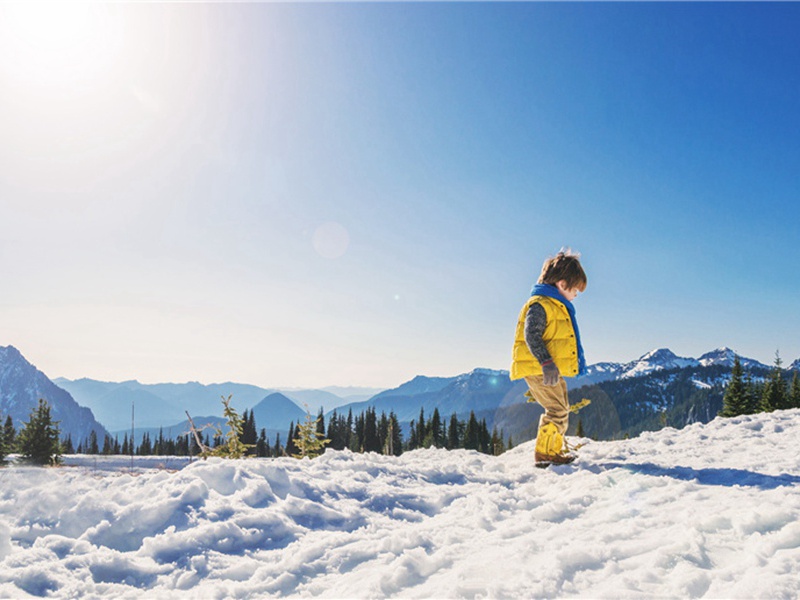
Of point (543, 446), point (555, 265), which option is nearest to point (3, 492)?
point (543, 446)

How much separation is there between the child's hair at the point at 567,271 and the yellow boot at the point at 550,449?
2.01m

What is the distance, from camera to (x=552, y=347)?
6.07 meters

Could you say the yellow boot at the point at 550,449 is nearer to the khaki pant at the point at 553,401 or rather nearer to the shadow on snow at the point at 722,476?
the khaki pant at the point at 553,401

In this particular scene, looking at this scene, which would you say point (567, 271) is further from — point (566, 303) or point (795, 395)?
point (795, 395)

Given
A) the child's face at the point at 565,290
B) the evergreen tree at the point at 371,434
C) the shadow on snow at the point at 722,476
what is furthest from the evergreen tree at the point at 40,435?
the evergreen tree at the point at 371,434

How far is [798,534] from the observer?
2486 mm

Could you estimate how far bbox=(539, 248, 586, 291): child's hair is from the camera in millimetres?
6254

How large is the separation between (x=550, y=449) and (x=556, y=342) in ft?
4.77

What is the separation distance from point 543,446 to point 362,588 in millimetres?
4184

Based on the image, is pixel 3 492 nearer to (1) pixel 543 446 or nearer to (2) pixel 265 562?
(2) pixel 265 562

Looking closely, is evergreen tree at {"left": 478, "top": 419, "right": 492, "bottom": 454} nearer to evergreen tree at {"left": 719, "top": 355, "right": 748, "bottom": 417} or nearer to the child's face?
evergreen tree at {"left": 719, "top": 355, "right": 748, "bottom": 417}

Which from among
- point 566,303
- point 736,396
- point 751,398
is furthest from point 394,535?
point 751,398

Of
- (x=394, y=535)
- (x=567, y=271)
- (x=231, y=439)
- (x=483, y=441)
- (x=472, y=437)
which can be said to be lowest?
(x=483, y=441)

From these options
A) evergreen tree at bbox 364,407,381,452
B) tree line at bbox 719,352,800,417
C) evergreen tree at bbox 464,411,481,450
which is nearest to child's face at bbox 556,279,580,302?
tree line at bbox 719,352,800,417
